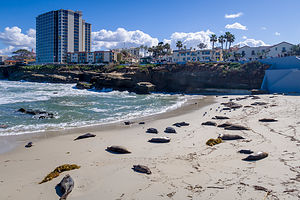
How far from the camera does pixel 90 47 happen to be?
153 m

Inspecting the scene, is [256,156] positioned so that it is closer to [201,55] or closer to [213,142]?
[213,142]

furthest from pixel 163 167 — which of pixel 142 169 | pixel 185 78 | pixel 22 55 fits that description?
pixel 22 55

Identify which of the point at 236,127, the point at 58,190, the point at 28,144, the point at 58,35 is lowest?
the point at 28,144

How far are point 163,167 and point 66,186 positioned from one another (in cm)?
343

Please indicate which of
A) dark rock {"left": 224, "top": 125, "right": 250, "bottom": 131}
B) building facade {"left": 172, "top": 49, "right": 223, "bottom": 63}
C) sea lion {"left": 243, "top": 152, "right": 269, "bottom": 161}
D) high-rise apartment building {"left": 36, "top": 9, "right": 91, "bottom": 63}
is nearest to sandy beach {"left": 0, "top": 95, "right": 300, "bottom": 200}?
sea lion {"left": 243, "top": 152, "right": 269, "bottom": 161}

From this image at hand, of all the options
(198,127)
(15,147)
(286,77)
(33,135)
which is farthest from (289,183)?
(286,77)

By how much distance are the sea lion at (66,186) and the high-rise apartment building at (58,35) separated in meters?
129

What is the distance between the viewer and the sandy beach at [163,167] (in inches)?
248

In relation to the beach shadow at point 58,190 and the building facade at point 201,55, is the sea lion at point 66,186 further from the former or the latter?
the building facade at point 201,55

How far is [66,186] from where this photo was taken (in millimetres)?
6609

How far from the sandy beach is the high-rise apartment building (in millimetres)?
124733

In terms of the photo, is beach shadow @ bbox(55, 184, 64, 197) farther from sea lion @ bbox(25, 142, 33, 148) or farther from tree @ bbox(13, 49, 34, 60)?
tree @ bbox(13, 49, 34, 60)

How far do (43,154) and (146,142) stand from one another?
198 inches

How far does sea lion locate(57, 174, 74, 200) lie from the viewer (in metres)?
6.29
